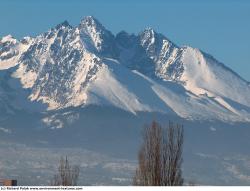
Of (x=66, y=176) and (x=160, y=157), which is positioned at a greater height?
(x=160, y=157)

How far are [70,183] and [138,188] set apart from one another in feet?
153

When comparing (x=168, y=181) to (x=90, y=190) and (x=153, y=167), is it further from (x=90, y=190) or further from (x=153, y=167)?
(x=90, y=190)

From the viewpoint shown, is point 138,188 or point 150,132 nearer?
point 138,188

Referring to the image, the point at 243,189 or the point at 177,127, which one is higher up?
the point at 177,127

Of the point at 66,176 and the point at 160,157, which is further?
the point at 66,176

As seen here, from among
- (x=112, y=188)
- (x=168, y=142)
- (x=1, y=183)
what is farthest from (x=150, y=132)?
(x=112, y=188)

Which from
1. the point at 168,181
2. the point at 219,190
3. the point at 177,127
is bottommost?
the point at 219,190

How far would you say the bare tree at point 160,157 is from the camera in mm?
90812

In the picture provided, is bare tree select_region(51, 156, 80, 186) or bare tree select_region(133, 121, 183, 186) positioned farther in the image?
bare tree select_region(51, 156, 80, 186)

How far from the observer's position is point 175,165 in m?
92.7

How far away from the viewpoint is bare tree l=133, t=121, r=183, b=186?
90.8 meters

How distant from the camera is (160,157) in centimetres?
9481

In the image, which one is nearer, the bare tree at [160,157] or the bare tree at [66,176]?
the bare tree at [160,157]

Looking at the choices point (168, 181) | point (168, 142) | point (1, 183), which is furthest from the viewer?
point (168, 142)
